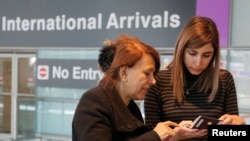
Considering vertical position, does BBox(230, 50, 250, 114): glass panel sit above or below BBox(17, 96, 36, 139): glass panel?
above

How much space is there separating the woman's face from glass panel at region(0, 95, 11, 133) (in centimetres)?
575

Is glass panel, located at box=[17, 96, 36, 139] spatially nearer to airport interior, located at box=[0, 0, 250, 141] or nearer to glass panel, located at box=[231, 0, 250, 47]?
airport interior, located at box=[0, 0, 250, 141]

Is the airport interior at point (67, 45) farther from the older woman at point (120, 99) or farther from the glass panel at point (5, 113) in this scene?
the older woman at point (120, 99)

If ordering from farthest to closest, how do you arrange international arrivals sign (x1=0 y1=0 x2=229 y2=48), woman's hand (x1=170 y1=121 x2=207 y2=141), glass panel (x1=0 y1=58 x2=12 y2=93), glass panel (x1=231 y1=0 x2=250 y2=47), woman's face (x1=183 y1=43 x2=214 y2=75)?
glass panel (x1=0 y1=58 x2=12 y2=93)
international arrivals sign (x1=0 y1=0 x2=229 y2=48)
glass panel (x1=231 y1=0 x2=250 y2=47)
woman's face (x1=183 y1=43 x2=214 y2=75)
woman's hand (x1=170 y1=121 x2=207 y2=141)

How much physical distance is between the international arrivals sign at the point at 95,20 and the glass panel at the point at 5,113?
3.40 feet

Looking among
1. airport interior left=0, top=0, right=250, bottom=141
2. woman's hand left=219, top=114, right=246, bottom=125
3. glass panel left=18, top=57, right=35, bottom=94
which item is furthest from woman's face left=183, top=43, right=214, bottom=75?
glass panel left=18, top=57, right=35, bottom=94

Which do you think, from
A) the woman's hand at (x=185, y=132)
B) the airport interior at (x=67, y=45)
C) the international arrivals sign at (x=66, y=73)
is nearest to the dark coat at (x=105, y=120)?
the woman's hand at (x=185, y=132)

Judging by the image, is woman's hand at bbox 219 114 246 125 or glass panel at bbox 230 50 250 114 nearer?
woman's hand at bbox 219 114 246 125

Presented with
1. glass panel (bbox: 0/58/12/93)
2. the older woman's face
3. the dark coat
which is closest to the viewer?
the dark coat

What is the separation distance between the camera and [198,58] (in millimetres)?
1644

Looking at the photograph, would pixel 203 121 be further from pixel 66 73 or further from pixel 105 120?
pixel 66 73

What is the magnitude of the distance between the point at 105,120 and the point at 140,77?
0.70 ft

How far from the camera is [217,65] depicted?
1.70 m

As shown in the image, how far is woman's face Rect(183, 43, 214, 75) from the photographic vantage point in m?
1.65
